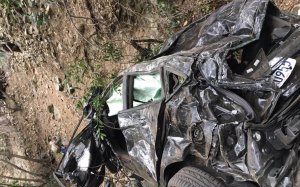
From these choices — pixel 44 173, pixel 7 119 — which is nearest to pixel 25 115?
pixel 7 119

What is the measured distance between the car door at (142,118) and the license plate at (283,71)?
3.46 feet

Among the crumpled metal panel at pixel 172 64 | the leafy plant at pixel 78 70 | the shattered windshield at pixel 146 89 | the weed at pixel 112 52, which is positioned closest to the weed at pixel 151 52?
the weed at pixel 112 52

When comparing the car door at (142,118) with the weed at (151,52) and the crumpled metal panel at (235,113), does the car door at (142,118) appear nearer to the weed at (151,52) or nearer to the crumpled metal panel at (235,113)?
the crumpled metal panel at (235,113)

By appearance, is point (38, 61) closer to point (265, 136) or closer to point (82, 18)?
point (82, 18)

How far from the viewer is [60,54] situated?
8773 millimetres

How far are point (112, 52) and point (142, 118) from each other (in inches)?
122

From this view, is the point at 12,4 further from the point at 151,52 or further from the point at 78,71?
the point at 151,52

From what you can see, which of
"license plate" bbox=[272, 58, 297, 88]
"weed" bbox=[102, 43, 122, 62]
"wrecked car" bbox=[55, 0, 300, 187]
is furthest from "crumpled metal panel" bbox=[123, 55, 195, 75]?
"weed" bbox=[102, 43, 122, 62]

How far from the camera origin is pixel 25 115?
1011 centimetres

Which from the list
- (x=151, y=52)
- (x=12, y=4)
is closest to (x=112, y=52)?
(x=151, y=52)

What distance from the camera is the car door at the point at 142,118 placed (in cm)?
445

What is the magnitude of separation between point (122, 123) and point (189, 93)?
3.60 ft

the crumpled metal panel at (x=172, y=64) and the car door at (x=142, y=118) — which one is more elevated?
the crumpled metal panel at (x=172, y=64)

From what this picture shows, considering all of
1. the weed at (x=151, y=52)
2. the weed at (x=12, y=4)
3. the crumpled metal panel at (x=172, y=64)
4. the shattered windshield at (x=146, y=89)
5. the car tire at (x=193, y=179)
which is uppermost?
the weed at (x=12, y=4)
